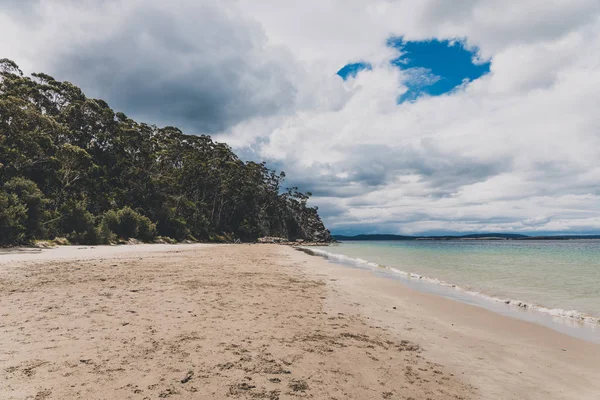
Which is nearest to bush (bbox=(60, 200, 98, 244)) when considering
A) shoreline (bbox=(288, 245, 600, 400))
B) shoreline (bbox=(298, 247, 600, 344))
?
shoreline (bbox=(288, 245, 600, 400))

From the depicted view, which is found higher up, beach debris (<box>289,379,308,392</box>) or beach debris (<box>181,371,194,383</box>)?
beach debris (<box>181,371,194,383</box>)

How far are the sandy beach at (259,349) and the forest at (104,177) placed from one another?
770 inches

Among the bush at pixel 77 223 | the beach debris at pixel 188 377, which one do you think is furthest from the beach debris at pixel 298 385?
the bush at pixel 77 223

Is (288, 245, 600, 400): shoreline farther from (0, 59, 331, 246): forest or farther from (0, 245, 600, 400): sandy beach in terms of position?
(0, 59, 331, 246): forest

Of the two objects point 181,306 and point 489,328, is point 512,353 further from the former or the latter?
point 181,306

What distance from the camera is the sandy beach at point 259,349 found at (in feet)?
13.9

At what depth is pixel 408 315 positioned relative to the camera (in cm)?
933

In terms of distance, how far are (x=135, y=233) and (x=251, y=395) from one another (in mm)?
42303

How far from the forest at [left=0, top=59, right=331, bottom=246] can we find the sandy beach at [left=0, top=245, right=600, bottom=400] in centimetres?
1956

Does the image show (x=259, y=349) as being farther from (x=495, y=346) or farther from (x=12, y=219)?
(x=12, y=219)

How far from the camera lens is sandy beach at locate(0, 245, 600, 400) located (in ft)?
13.9

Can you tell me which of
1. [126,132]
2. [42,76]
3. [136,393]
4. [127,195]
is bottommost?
[136,393]

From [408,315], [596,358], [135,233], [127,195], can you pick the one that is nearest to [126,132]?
[127,195]

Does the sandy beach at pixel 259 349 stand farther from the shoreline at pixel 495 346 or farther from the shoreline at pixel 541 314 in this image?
the shoreline at pixel 541 314
